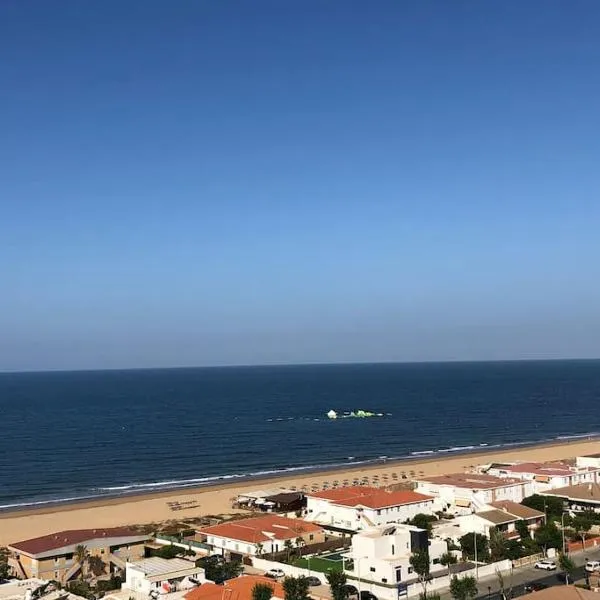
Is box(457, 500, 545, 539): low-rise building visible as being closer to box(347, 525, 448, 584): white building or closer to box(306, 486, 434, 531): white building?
box(306, 486, 434, 531): white building

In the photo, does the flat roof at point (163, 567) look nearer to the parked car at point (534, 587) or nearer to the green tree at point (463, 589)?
the green tree at point (463, 589)

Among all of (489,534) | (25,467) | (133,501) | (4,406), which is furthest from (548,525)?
(4,406)

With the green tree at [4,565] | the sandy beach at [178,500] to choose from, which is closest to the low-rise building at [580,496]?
the sandy beach at [178,500]

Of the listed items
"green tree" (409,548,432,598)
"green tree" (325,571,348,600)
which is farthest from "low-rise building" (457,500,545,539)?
"green tree" (325,571,348,600)

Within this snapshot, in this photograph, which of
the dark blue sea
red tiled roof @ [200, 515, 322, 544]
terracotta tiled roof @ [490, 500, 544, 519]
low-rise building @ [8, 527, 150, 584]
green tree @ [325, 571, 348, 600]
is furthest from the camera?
the dark blue sea

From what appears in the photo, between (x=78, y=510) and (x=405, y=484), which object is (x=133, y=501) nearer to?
(x=78, y=510)

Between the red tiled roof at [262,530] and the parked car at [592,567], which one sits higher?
the red tiled roof at [262,530]
